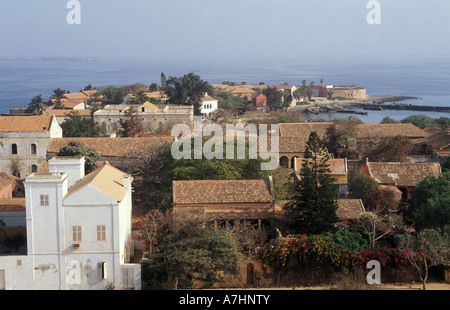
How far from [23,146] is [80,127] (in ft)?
18.4

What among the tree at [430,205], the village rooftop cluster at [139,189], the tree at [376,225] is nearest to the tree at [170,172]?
the village rooftop cluster at [139,189]

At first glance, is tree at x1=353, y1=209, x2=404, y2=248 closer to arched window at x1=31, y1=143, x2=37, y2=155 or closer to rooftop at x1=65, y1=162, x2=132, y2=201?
rooftop at x1=65, y1=162, x2=132, y2=201

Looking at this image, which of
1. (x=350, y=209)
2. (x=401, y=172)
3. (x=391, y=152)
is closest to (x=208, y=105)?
(x=391, y=152)

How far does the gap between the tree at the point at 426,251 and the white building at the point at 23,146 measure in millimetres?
22800

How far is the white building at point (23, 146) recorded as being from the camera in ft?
109

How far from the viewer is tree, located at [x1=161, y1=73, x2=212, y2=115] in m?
51.3

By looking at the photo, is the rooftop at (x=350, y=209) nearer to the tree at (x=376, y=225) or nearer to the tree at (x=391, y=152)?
the tree at (x=376, y=225)

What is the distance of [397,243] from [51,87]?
11927 cm

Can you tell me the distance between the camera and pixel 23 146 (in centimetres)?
3328

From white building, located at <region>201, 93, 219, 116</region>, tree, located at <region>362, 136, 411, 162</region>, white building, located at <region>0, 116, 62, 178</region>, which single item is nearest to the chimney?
white building, located at <region>0, 116, 62, 178</region>

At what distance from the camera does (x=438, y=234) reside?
17.2 metres

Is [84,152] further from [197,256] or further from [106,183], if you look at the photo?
[197,256]

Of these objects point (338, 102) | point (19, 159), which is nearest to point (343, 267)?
point (19, 159)
